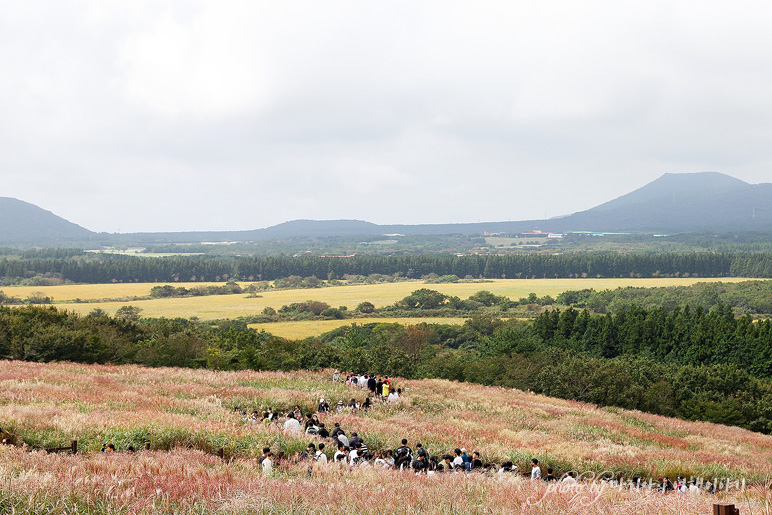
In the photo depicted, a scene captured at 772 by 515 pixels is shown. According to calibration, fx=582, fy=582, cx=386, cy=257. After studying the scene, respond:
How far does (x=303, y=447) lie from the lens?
16.6 meters

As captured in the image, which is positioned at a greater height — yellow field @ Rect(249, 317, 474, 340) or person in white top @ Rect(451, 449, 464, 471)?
person in white top @ Rect(451, 449, 464, 471)

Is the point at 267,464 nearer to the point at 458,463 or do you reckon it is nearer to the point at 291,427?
the point at 291,427

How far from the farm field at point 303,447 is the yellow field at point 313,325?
5470 cm

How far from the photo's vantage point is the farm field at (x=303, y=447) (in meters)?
9.22

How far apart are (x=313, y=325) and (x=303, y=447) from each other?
8496cm

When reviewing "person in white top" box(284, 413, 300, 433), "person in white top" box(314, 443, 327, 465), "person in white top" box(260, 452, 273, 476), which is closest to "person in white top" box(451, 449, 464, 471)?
"person in white top" box(314, 443, 327, 465)

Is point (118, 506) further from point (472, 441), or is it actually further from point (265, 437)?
point (472, 441)

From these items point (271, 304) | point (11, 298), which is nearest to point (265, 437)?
point (271, 304)

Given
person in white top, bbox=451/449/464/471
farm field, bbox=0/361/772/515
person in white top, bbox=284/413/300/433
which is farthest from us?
person in white top, bbox=284/413/300/433

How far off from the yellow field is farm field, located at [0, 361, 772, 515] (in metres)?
54.7

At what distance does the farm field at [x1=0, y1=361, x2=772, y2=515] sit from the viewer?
9.22 meters

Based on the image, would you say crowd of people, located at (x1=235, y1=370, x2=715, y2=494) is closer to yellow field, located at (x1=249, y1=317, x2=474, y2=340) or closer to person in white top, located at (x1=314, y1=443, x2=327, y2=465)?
person in white top, located at (x1=314, y1=443, x2=327, y2=465)

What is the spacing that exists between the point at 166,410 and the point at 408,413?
34.9 feet

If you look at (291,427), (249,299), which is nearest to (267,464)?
(291,427)
